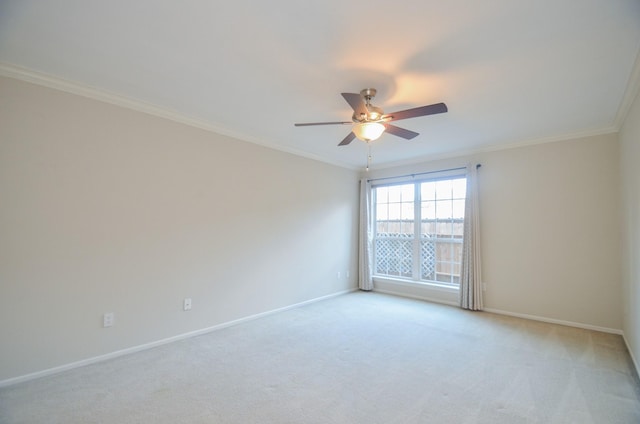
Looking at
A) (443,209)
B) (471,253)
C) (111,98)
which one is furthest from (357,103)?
(443,209)

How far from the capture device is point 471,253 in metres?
4.67

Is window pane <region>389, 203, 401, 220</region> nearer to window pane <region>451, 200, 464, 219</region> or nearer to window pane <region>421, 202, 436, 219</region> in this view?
window pane <region>421, 202, 436, 219</region>

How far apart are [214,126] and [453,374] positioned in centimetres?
366

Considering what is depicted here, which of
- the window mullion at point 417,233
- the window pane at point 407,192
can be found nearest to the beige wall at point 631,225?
the window mullion at point 417,233

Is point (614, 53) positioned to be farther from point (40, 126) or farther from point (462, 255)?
point (40, 126)

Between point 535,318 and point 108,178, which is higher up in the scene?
point 108,178

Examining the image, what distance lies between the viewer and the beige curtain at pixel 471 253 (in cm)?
462

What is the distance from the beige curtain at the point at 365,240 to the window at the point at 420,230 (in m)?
0.17

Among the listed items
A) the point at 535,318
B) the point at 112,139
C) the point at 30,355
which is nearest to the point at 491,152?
the point at 535,318

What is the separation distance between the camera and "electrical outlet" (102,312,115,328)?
2887mm

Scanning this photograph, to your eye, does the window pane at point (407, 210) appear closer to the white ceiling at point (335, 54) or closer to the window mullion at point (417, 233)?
the window mullion at point (417, 233)

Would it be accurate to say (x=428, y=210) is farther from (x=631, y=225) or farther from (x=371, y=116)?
(x=371, y=116)

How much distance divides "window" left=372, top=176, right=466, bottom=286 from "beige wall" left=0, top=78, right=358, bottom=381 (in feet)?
7.31

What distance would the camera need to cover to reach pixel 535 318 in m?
4.22
